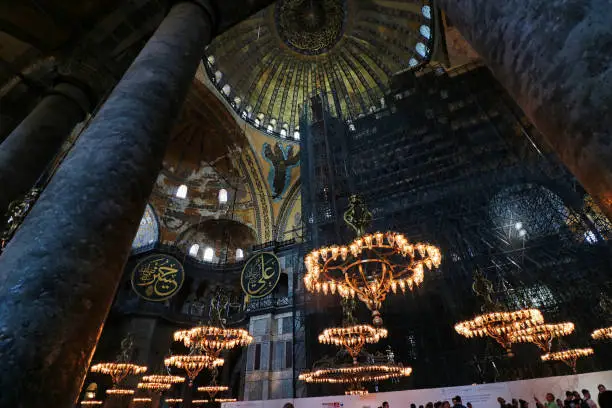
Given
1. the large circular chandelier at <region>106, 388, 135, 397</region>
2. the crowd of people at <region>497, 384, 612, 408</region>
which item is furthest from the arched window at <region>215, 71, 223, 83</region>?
the crowd of people at <region>497, 384, 612, 408</region>

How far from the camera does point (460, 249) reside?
8469 millimetres

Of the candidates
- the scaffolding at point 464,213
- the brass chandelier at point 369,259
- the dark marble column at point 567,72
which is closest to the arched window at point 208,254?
the scaffolding at point 464,213

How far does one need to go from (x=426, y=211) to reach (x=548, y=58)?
907 cm

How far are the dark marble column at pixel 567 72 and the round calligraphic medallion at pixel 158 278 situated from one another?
1158 cm

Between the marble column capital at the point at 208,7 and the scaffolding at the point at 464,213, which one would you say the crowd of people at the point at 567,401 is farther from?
the marble column capital at the point at 208,7

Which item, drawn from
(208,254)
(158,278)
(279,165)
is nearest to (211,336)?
(158,278)

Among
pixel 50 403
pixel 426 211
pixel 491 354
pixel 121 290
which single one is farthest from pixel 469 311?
pixel 121 290

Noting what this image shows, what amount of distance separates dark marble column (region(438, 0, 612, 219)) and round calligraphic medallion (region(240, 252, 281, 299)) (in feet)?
31.6

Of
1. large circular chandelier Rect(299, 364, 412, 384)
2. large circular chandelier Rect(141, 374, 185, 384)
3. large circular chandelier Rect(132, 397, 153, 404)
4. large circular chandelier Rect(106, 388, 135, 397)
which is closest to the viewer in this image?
large circular chandelier Rect(299, 364, 412, 384)

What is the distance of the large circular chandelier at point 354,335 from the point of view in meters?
7.17

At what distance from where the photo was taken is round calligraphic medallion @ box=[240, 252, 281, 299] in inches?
404

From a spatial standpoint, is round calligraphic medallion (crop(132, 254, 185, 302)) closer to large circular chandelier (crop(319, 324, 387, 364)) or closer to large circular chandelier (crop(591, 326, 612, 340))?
large circular chandelier (crop(319, 324, 387, 364))

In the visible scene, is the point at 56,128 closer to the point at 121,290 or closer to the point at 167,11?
the point at 167,11

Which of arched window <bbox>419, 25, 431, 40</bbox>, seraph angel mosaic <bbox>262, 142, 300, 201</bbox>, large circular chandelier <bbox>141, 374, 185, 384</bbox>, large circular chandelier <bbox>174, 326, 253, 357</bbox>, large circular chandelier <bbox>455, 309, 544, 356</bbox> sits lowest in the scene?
large circular chandelier <bbox>141, 374, 185, 384</bbox>
